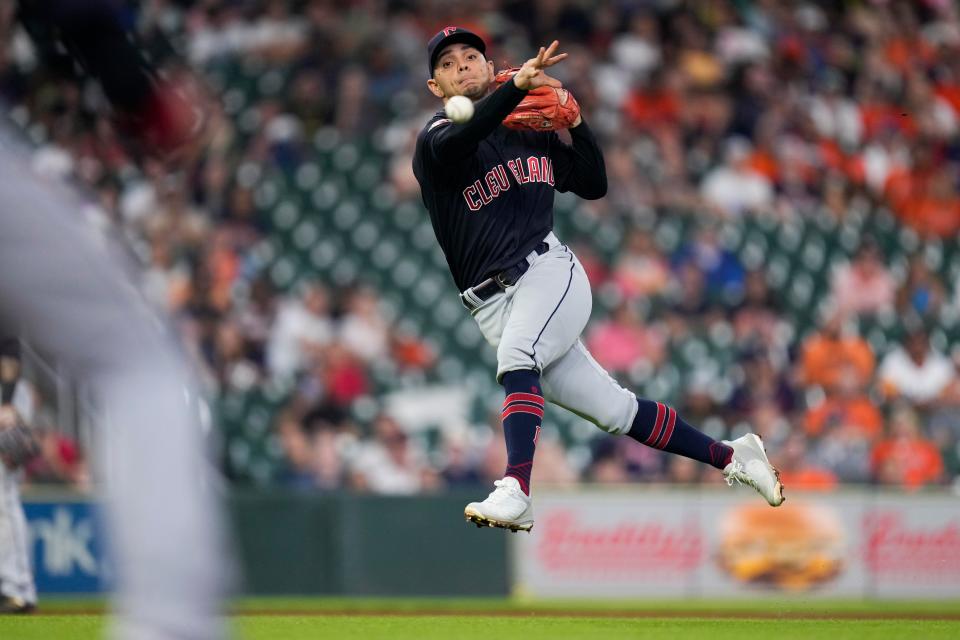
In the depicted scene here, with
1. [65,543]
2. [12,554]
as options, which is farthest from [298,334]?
[12,554]

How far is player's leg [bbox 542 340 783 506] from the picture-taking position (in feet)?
17.2

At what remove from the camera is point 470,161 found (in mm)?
5230

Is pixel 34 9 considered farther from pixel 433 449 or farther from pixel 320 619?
pixel 433 449

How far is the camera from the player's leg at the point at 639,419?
5.25 metres

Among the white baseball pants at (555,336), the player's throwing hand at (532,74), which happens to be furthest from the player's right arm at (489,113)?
the white baseball pants at (555,336)

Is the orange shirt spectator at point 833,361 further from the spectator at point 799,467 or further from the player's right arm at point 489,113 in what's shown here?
the player's right arm at point 489,113

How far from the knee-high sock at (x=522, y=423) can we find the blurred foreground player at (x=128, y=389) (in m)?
2.91

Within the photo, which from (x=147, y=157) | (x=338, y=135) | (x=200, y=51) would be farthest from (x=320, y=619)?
(x=200, y=51)

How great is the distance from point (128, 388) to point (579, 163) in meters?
3.58

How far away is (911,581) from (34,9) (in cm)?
842

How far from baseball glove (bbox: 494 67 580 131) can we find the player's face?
7 centimetres

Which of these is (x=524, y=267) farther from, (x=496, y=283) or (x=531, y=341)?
(x=531, y=341)

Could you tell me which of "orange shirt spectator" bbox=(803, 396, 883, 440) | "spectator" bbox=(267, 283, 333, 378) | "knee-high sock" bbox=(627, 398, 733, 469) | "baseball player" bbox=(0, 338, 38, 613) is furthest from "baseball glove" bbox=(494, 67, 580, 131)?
"spectator" bbox=(267, 283, 333, 378)

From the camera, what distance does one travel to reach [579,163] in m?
5.52
